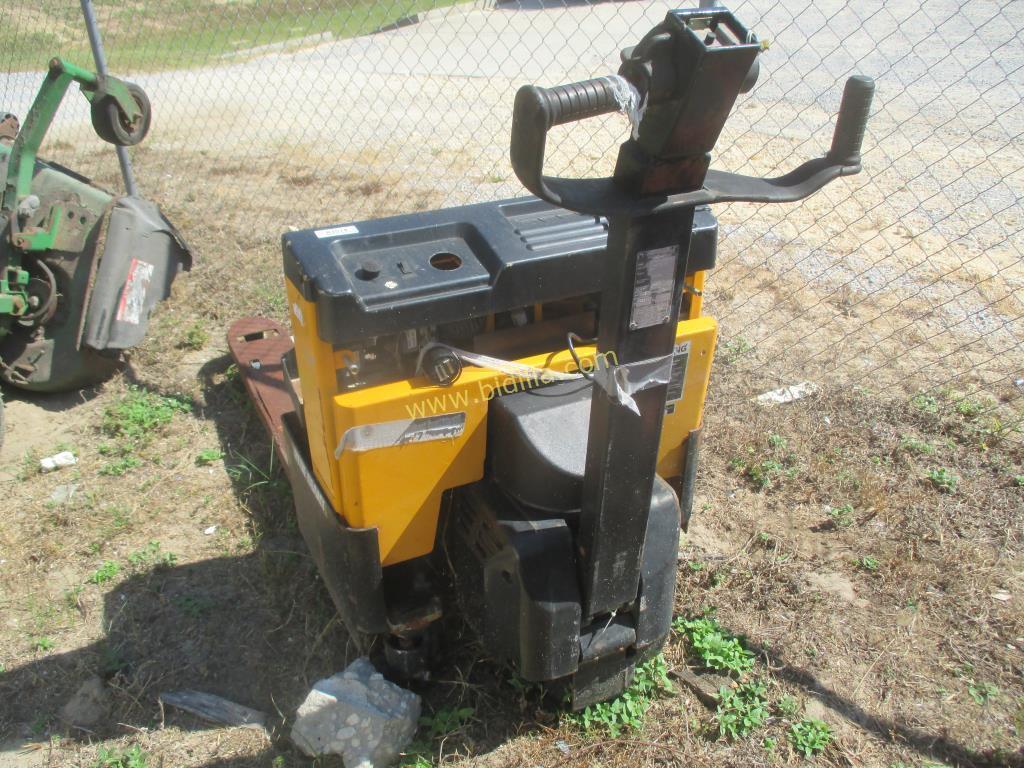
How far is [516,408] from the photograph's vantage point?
1.82 m

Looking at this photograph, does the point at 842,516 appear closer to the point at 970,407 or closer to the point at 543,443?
the point at 970,407

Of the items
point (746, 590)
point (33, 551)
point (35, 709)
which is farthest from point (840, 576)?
point (33, 551)

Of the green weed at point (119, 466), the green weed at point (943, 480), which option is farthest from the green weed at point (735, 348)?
the green weed at point (119, 466)

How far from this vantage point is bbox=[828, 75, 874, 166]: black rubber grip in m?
1.40

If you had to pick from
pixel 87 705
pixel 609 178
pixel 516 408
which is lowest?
pixel 87 705

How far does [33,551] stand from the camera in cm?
272

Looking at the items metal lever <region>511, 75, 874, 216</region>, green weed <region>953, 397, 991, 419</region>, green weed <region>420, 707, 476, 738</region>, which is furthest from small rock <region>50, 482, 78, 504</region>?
green weed <region>953, 397, 991, 419</region>

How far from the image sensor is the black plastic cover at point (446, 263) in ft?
5.52

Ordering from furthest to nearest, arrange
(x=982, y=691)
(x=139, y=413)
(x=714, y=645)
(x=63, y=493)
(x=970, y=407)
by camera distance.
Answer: (x=139, y=413), (x=970, y=407), (x=63, y=493), (x=714, y=645), (x=982, y=691)

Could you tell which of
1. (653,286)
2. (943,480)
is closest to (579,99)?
(653,286)

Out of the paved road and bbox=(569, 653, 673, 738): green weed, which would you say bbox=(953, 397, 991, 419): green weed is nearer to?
the paved road

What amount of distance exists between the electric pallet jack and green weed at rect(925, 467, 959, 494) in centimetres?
129

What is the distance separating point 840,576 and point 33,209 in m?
3.43

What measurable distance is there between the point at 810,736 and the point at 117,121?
10.8 feet
